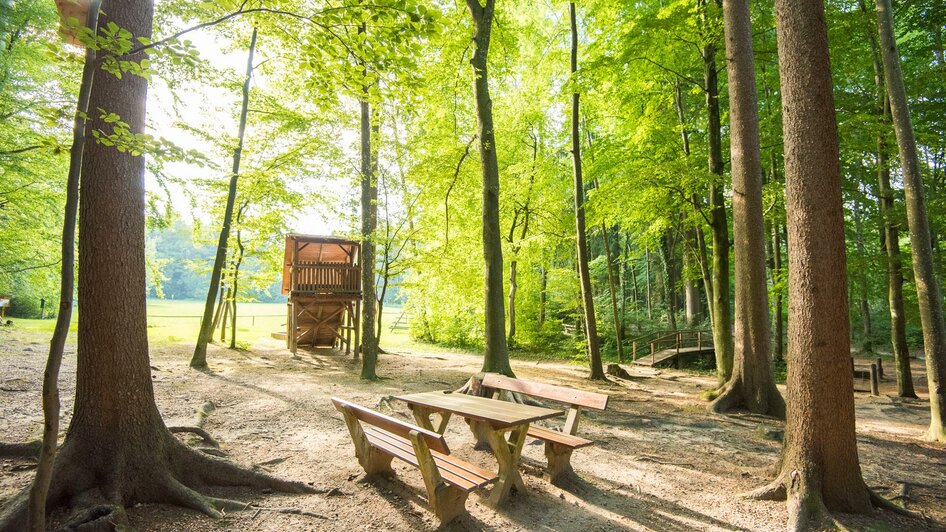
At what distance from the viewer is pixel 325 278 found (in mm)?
15750

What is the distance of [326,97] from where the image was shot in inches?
165

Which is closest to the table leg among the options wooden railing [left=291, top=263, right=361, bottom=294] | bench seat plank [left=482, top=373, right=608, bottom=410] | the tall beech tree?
bench seat plank [left=482, top=373, right=608, bottom=410]

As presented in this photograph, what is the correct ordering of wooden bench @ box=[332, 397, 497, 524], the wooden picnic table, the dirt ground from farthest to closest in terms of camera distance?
1. the wooden picnic table
2. the dirt ground
3. wooden bench @ box=[332, 397, 497, 524]

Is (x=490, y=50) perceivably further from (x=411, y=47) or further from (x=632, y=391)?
(x=632, y=391)

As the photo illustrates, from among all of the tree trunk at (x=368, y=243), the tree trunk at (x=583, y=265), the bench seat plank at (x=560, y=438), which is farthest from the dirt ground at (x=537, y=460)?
the tree trunk at (x=583, y=265)

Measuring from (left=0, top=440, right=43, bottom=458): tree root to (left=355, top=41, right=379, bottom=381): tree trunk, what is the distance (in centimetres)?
670

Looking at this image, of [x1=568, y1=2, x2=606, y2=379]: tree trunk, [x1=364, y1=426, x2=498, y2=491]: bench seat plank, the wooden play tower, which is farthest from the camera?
the wooden play tower

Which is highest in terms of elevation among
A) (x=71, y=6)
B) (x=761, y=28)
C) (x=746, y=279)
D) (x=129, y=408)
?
(x=761, y=28)

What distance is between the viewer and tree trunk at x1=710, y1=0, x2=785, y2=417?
25.3 feet

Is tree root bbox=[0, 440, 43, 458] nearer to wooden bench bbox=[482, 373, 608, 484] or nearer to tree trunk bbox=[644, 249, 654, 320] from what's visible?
wooden bench bbox=[482, 373, 608, 484]

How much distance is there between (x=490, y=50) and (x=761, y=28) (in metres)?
7.02

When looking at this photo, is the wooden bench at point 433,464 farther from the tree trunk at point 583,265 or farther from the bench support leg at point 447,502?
the tree trunk at point 583,265

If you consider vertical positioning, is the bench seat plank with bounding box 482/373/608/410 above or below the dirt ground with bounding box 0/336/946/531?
above

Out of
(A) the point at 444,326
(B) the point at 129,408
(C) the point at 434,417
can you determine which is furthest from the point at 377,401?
(A) the point at 444,326
